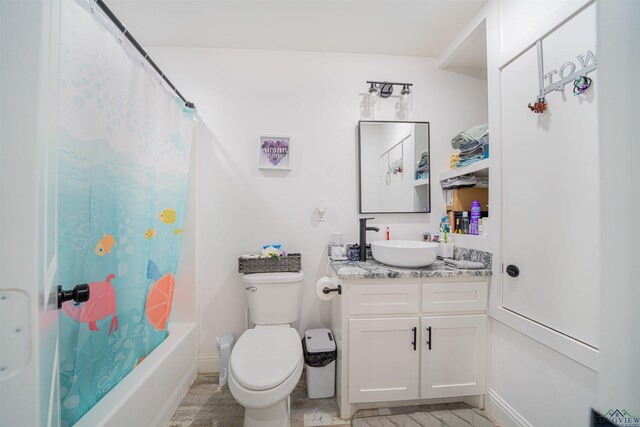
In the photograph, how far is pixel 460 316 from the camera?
133cm

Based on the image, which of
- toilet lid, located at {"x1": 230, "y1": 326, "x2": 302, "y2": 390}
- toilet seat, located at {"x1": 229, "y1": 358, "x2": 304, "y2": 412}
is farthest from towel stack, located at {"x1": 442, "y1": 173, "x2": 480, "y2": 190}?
toilet seat, located at {"x1": 229, "y1": 358, "x2": 304, "y2": 412}

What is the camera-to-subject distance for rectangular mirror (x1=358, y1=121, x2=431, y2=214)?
1786 millimetres

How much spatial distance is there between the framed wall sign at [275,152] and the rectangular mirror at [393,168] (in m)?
0.56

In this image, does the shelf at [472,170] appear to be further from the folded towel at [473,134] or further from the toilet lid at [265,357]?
the toilet lid at [265,357]

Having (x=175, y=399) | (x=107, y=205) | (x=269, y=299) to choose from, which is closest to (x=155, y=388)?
(x=175, y=399)

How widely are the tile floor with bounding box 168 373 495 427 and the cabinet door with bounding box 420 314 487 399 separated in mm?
107

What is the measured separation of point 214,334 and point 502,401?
72.8 inches

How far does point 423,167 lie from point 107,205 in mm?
1894

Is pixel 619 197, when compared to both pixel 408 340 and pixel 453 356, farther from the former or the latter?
pixel 453 356

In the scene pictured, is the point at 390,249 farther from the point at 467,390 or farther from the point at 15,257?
the point at 15,257

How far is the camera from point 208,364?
170 centimetres

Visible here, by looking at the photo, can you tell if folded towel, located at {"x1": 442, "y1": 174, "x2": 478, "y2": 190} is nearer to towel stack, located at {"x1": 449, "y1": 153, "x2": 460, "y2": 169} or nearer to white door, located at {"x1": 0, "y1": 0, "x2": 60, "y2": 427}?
towel stack, located at {"x1": 449, "y1": 153, "x2": 460, "y2": 169}

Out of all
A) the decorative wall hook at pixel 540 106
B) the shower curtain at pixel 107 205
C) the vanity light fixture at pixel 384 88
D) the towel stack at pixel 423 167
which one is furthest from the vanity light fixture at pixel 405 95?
the shower curtain at pixel 107 205

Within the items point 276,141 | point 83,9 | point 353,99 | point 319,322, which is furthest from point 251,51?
point 319,322
